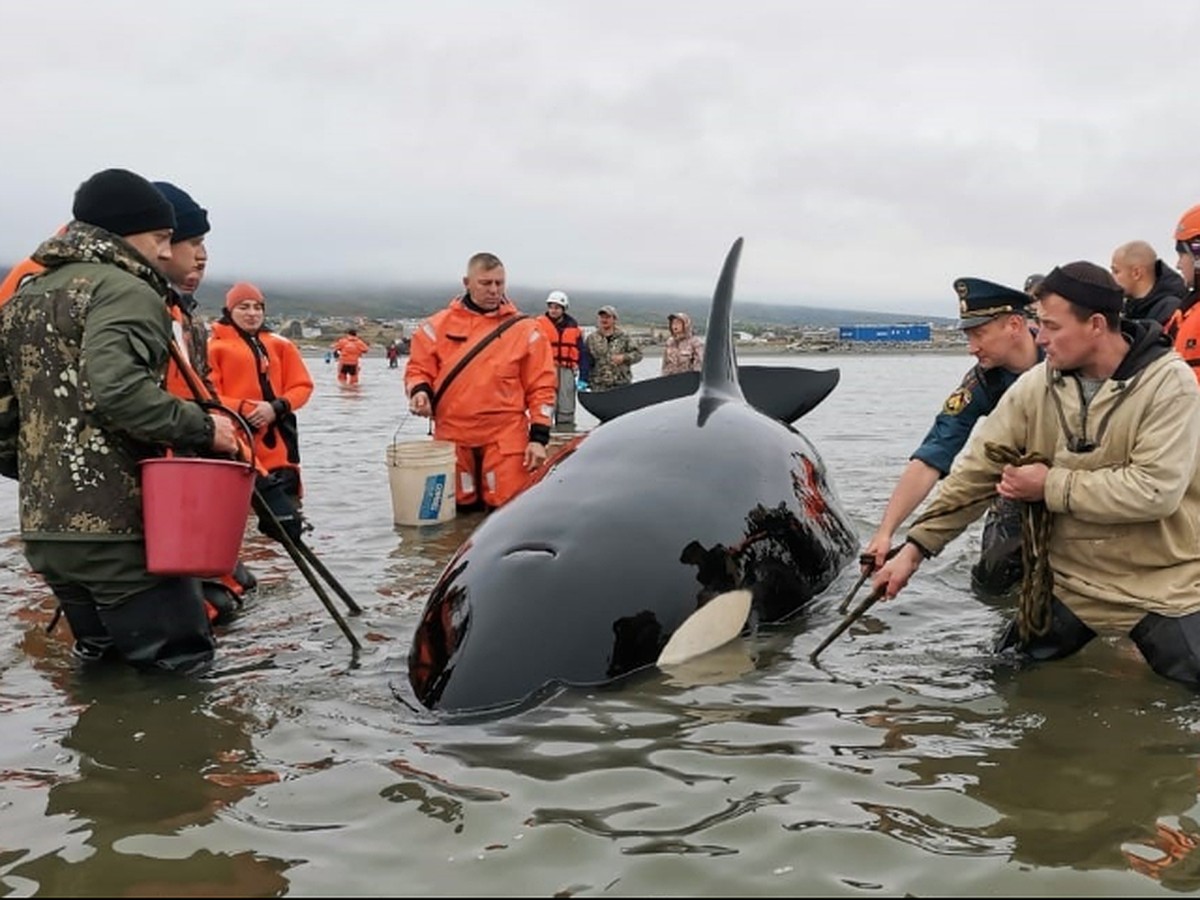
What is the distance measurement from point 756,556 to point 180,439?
301 centimetres

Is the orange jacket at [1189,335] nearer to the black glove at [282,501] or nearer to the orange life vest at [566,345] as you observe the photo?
the black glove at [282,501]

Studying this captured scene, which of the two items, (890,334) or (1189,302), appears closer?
(1189,302)

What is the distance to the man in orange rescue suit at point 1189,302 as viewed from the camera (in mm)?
8148

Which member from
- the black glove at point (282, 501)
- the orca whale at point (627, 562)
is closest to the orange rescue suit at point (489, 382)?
the black glove at point (282, 501)

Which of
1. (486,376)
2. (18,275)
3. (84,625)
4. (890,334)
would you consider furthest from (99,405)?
(890,334)

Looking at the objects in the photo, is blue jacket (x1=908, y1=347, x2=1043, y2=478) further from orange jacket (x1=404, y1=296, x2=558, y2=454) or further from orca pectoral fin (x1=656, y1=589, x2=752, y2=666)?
orange jacket (x1=404, y1=296, x2=558, y2=454)

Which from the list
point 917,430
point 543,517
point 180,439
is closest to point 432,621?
point 543,517

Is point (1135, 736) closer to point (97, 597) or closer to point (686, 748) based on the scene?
point (686, 748)

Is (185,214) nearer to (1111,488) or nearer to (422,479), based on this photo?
(422,479)

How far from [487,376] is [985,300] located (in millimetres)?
4711

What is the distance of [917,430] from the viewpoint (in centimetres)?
2247

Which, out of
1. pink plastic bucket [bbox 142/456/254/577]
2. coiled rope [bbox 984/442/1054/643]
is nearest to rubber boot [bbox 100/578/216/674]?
pink plastic bucket [bbox 142/456/254/577]

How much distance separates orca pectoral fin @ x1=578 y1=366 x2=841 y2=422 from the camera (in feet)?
28.3

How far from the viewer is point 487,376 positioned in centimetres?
1055
